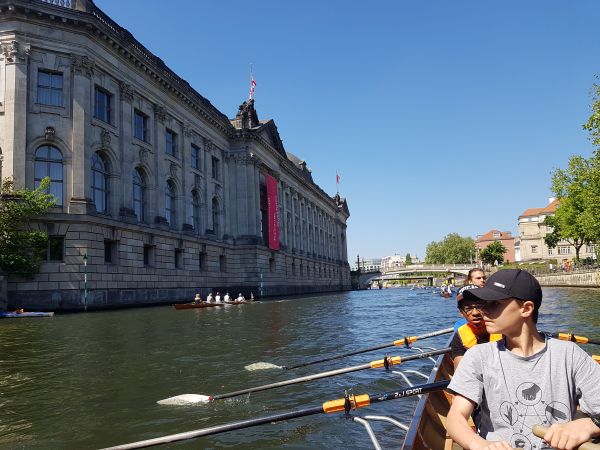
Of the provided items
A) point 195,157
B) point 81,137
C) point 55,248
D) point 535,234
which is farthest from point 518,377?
point 535,234

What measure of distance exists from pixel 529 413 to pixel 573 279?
69115 millimetres

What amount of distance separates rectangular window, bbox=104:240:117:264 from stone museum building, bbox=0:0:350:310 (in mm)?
79

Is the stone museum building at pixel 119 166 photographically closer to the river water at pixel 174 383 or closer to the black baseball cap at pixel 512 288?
the river water at pixel 174 383

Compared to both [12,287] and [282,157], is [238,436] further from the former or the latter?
[282,157]

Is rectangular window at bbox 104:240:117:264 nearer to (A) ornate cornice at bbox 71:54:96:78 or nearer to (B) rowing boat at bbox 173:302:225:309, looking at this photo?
(B) rowing boat at bbox 173:302:225:309

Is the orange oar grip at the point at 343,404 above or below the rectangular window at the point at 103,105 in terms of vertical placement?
below

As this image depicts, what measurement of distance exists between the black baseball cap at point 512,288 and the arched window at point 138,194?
39.6m

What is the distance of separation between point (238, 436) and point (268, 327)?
1530cm

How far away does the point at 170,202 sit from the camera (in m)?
46.2

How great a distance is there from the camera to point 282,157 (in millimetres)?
72625

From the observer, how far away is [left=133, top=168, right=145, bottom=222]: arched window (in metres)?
40.8

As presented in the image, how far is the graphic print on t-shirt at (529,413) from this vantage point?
10.7 ft

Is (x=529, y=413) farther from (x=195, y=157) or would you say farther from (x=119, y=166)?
(x=195, y=157)

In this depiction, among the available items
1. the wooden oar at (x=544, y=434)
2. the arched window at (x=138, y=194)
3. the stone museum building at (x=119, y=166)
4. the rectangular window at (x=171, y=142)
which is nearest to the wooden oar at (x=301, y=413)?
the wooden oar at (x=544, y=434)
